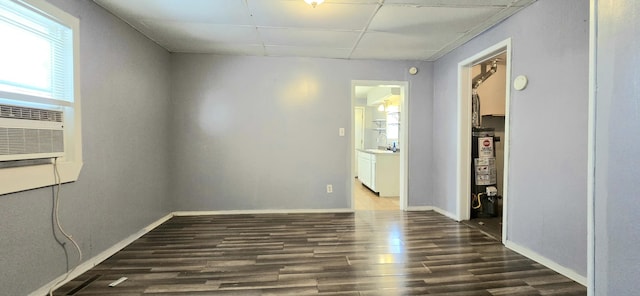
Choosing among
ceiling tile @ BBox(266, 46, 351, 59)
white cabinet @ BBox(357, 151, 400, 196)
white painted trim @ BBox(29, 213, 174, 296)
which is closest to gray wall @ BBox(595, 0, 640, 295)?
ceiling tile @ BBox(266, 46, 351, 59)

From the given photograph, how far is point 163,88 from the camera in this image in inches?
130

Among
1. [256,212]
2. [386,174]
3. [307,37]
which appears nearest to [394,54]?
[307,37]

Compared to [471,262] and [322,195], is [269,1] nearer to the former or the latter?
[322,195]

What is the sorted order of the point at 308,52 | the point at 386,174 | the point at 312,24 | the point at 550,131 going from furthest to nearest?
the point at 386,174, the point at 308,52, the point at 312,24, the point at 550,131

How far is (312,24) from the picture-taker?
262 cm

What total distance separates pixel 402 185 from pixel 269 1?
303cm

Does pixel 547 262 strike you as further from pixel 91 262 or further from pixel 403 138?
pixel 91 262

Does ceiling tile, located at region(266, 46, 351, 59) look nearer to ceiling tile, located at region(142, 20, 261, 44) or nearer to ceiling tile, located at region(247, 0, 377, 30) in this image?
ceiling tile, located at region(142, 20, 261, 44)

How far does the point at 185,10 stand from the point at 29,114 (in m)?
1.42

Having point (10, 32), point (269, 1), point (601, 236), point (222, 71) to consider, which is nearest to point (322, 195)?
point (222, 71)

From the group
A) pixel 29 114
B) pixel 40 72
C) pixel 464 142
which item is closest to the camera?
pixel 29 114

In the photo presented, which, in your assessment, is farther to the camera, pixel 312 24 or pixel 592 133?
pixel 312 24

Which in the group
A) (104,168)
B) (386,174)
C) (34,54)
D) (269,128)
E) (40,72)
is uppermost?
(34,54)

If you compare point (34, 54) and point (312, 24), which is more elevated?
→ point (312, 24)
